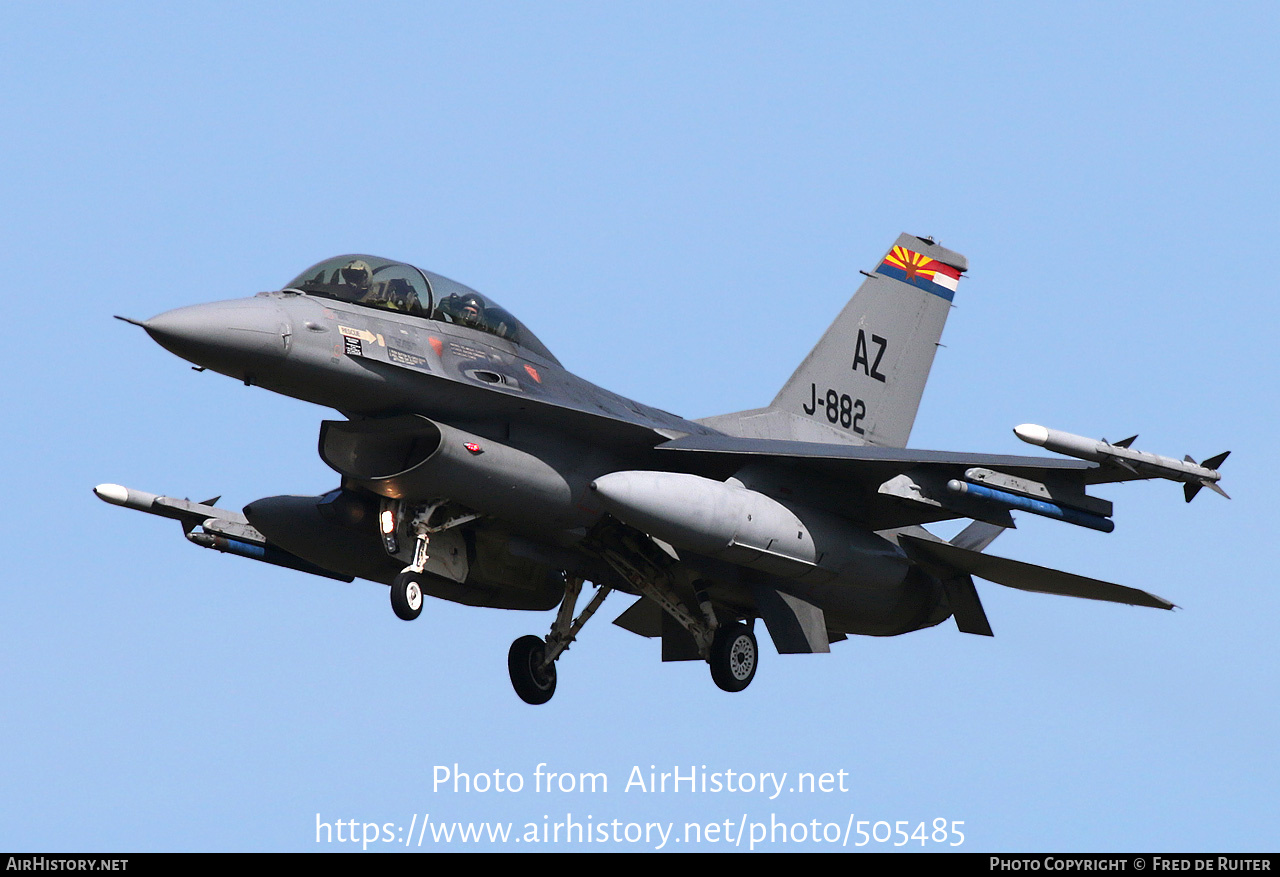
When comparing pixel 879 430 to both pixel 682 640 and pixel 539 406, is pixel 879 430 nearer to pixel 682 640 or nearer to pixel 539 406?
pixel 682 640

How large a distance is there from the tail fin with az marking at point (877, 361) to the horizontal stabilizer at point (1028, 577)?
267 cm

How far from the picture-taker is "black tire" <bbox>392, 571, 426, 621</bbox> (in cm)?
1697

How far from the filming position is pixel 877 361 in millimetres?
22844

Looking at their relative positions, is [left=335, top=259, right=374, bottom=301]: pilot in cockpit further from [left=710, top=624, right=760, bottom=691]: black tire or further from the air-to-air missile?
the air-to-air missile

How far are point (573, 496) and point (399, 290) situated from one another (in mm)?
2851

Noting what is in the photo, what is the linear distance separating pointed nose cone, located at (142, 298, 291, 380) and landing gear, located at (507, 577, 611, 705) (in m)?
5.17

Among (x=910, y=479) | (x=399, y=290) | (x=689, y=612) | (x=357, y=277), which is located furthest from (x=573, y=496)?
(x=910, y=479)

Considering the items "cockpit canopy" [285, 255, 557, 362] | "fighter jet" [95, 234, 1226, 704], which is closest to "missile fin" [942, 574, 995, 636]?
"fighter jet" [95, 234, 1226, 704]

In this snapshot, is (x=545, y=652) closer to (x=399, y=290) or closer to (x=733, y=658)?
(x=733, y=658)

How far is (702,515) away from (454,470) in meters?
2.58

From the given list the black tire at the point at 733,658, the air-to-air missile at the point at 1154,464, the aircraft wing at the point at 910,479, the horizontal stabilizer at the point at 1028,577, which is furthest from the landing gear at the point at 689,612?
the air-to-air missile at the point at 1154,464

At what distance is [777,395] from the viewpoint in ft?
72.6
